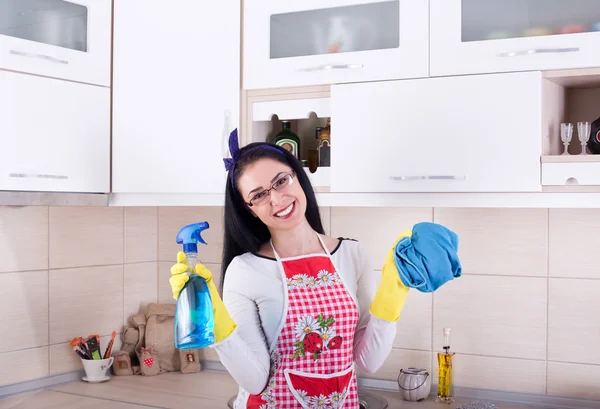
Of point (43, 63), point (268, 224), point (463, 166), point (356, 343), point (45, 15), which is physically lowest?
point (356, 343)

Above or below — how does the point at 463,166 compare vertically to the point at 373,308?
above

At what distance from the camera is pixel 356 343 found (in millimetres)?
1740

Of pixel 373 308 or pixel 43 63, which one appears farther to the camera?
pixel 43 63

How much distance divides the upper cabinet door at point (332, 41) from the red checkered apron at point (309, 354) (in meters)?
0.70

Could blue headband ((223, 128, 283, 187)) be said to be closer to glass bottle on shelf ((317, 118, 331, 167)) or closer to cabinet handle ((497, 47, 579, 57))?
glass bottle on shelf ((317, 118, 331, 167))

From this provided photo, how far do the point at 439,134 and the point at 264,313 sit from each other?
69cm

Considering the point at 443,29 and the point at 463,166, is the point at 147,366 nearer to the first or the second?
the point at 463,166

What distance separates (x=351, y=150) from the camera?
2.07 m

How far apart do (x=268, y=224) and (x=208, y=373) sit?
1165mm

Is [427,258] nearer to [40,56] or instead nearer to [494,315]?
[494,315]

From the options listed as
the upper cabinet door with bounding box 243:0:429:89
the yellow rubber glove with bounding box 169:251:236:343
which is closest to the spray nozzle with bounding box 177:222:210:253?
the yellow rubber glove with bounding box 169:251:236:343

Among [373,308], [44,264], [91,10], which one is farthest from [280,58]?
[44,264]

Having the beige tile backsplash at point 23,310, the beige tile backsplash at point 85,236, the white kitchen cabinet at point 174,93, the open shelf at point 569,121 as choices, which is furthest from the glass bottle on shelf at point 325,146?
the beige tile backsplash at point 23,310

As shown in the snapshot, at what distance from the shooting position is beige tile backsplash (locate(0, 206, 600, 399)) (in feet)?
7.06
